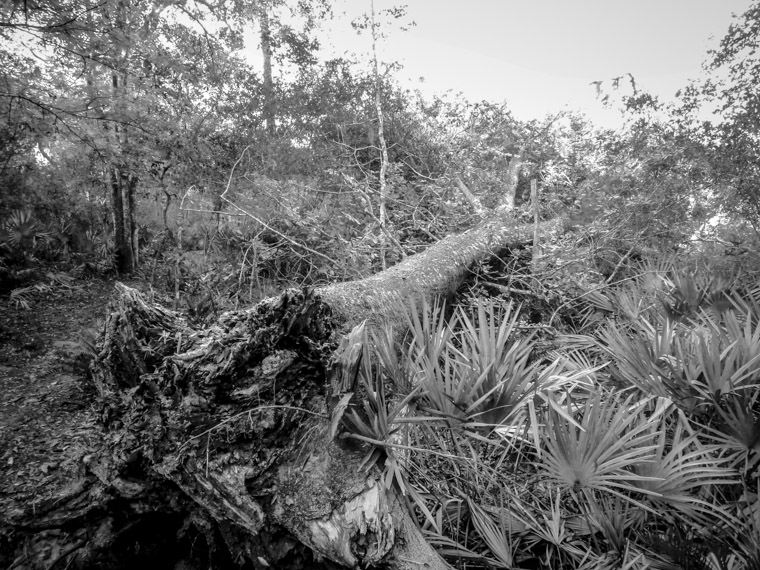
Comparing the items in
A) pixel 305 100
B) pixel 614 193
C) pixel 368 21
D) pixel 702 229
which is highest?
pixel 368 21

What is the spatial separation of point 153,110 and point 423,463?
232 inches

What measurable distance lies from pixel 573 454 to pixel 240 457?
173 centimetres

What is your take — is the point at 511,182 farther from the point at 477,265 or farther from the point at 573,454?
the point at 573,454

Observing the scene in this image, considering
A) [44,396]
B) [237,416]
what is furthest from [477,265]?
[44,396]

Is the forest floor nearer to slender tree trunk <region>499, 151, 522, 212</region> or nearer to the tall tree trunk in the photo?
the tall tree trunk

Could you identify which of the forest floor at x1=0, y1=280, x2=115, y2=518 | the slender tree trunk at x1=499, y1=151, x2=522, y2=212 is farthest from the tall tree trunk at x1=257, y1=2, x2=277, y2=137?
the slender tree trunk at x1=499, y1=151, x2=522, y2=212

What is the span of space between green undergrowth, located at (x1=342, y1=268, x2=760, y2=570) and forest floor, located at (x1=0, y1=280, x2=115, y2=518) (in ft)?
6.84

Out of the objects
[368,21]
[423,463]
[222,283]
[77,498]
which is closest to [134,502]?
[77,498]

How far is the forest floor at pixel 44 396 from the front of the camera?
2.78m

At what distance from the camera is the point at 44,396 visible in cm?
393

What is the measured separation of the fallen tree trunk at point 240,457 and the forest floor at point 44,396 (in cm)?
42

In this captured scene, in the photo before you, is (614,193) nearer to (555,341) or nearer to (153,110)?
(555,341)

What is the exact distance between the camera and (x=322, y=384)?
215 centimetres

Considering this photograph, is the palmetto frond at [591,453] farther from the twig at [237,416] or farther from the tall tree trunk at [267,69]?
the tall tree trunk at [267,69]
